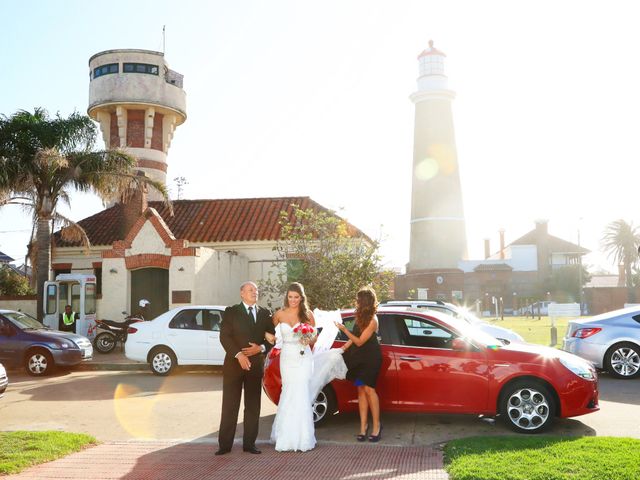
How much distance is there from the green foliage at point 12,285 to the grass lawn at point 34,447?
30691 millimetres

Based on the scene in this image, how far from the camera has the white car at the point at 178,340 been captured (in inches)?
583

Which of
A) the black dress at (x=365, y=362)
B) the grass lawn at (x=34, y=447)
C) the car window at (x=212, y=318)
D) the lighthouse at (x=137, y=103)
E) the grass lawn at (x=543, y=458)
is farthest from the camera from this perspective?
the lighthouse at (x=137, y=103)

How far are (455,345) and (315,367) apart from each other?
1776 mm

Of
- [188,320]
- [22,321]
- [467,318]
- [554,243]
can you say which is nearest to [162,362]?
[188,320]

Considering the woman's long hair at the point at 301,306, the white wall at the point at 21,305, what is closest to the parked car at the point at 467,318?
the woman's long hair at the point at 301,306

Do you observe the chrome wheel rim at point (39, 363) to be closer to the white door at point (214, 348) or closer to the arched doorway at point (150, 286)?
the white door at point (214, 348)

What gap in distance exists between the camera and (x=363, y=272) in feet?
65.8

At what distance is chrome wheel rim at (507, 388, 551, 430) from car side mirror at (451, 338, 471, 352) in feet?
2.58

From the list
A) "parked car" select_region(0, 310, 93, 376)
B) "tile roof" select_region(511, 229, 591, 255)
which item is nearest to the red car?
"parked car" select_region(0, 310, 93, 376)

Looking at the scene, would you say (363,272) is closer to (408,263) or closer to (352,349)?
(352,349)

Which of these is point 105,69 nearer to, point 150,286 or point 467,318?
point 150,286

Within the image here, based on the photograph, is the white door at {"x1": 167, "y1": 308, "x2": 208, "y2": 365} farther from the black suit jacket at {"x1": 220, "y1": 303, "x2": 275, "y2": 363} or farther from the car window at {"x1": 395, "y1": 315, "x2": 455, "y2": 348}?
the black suit jacket at {"x1": 220, "y1": 303, "x2": 275, "y2": 363}

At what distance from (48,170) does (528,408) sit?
56.2 ft

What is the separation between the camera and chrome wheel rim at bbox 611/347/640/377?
1307 cm
